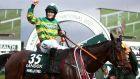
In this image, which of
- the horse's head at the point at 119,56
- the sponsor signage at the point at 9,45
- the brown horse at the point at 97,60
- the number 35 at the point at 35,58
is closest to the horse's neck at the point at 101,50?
the brown horse at the point at 97,60

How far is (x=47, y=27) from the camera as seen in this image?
9680 millimetres

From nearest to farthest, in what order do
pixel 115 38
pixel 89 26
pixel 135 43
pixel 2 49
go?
pixel 115 38 → pixel 89 26 → pixel 2 49 → pixel 135 43

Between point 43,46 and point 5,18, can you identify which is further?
point 5,18

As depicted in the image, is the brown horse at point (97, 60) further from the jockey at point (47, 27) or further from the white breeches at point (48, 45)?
the jockey at point (47, 27)

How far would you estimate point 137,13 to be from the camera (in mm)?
32031

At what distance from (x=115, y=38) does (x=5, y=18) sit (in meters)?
23.8

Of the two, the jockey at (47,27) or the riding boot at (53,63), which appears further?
the jockey at (47,27)

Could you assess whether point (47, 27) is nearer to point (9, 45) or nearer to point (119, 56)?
point (119, 56)

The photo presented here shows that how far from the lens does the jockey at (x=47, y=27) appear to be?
966cm

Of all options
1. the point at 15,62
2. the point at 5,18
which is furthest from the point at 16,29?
the point at 15,62

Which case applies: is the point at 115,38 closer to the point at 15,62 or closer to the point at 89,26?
the point at 15,62

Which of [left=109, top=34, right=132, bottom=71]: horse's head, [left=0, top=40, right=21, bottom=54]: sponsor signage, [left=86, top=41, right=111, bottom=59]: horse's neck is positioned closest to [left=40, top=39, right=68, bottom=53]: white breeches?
[left=86, top=41, right=111, bottom=59]: horse's neck

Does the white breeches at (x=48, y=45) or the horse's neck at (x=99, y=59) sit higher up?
the white breeches at (x=48, y=45)

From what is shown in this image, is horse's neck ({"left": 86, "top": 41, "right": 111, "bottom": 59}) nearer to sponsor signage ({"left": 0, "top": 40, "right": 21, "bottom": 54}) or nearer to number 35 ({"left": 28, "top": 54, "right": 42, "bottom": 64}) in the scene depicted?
number 35 ({"left": 28, "top": 54, "right": 42, "bottom": 64})
